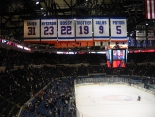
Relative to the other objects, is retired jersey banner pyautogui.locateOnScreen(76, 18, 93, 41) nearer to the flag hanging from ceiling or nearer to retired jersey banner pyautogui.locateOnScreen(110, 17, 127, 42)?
retired jersey banner pyautogui.locateOnScreen(110, 17, 127, 42)

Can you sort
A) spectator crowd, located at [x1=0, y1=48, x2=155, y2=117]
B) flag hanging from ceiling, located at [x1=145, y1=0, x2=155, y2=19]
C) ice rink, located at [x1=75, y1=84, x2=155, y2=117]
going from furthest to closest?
ice rink, located at [x1=75, y1=84, x2=155, y2=117] < spectator crowd, located at [x1=0, y1=48, x2=155, y2=117] < flag hanging from ceiling, located at [x1=145, y1=0, x2=155, y2=19]

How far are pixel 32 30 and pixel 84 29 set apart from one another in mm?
2561

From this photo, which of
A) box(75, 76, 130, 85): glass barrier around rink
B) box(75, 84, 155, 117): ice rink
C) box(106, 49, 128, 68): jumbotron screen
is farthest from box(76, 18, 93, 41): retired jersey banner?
box(75, 76, 130, 85): glass barrier around rink

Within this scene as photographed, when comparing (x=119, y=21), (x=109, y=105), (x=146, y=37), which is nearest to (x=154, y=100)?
(x=109, y=105)

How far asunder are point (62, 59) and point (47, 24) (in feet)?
126

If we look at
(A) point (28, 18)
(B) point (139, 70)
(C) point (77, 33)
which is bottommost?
(B) point (139, 70)

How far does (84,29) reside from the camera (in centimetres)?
1058

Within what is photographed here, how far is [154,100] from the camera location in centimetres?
2383

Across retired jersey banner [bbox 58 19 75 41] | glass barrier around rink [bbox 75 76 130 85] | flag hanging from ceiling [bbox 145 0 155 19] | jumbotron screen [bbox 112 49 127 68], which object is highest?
flag hanging from ceiling [bbox 145 0 155 19]

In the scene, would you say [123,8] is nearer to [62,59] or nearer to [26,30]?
[26,30]

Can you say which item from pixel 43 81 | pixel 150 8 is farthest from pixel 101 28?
pixel 43 81

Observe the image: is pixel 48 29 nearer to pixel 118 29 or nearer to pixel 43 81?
pixel 118 29

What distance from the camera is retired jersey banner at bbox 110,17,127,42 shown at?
10.5 meters

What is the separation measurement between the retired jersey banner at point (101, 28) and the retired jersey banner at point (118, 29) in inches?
10.0
